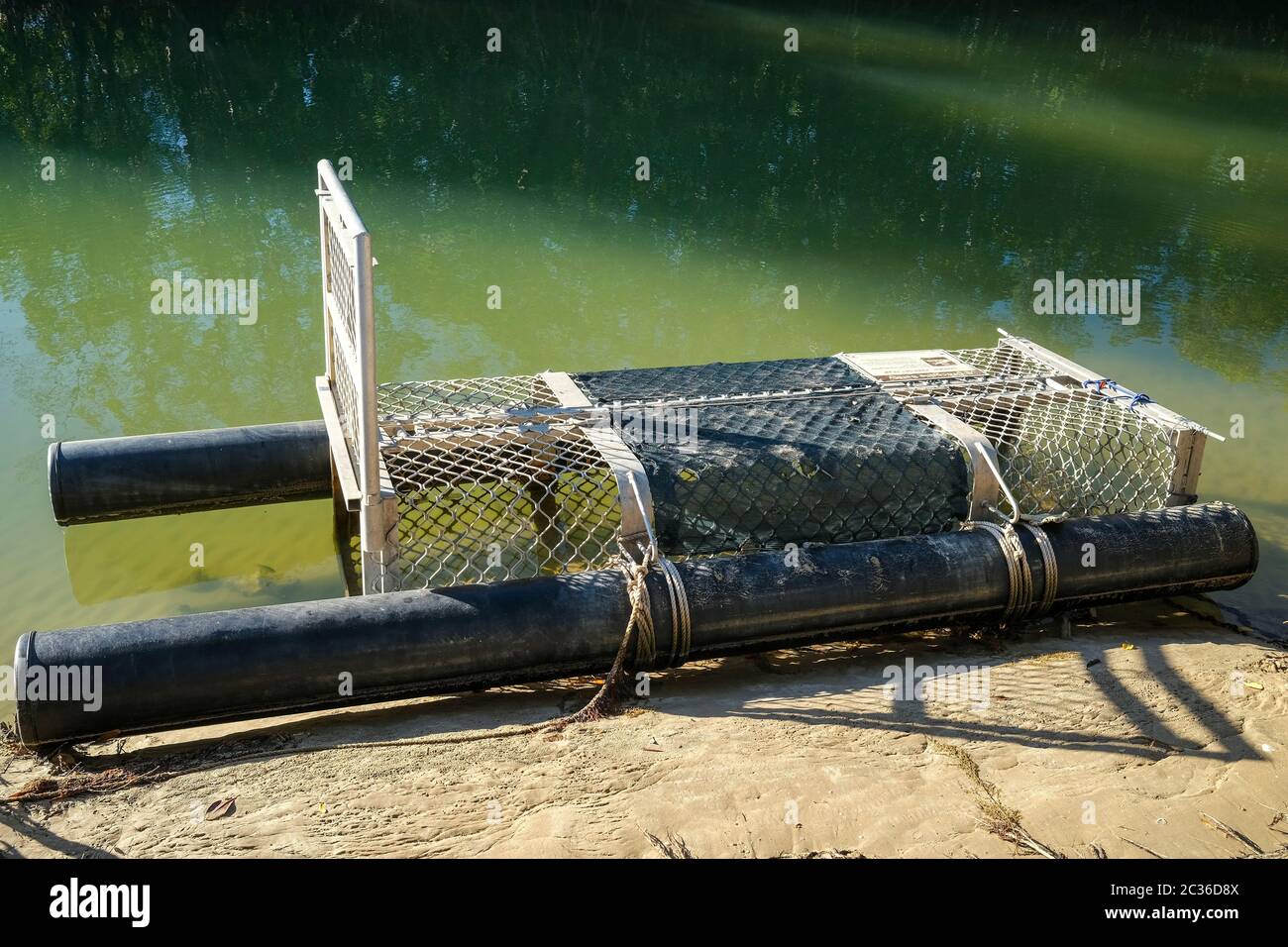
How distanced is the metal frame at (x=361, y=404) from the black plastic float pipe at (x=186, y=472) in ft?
1.42

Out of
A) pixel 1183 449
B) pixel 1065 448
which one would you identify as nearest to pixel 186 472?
pixel 1065 448

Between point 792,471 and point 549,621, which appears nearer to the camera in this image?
point 549,621

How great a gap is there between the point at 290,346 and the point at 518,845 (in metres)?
4.30

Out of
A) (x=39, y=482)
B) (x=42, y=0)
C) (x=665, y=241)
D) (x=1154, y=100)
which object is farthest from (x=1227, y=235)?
(x=42, y=0)

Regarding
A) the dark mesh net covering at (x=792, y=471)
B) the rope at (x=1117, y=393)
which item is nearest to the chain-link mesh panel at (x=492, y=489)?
the dark mesh net covering at (x=792, y=471)

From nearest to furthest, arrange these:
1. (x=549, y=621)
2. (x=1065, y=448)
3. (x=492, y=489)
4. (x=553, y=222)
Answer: (x=549, y=621)
(x=492, y=489)
(x=1065, y=448)
(x=553, y=222)

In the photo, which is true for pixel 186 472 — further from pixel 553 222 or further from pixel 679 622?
pixel 553 222

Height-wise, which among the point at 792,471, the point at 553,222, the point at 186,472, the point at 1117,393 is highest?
the point at 553,222

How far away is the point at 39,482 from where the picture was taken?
5012 mm

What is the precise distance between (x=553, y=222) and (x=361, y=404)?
5240 mm

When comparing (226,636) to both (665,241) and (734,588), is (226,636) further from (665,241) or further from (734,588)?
(665,241)

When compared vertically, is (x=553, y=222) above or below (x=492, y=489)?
above

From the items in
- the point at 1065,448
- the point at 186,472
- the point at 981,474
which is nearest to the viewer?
the point at 981,474

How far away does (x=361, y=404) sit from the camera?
3.56m
